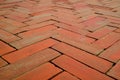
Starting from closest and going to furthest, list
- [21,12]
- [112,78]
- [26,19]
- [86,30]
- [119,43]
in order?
[112,78] → [119,43] → [86,30] → [26,19] → [21,12]

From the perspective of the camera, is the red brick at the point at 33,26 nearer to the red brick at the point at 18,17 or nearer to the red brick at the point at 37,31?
the red brick at the point at 37,31

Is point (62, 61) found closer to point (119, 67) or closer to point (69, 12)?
point (119, 67)

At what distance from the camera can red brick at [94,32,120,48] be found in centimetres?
128

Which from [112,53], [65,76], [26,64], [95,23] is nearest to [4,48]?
[26,64]

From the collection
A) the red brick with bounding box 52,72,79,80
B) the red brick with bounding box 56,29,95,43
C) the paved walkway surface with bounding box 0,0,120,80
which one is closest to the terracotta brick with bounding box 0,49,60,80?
the paved walkway surface with bounding box 0,0,120,80

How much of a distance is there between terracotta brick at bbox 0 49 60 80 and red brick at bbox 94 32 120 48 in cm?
39

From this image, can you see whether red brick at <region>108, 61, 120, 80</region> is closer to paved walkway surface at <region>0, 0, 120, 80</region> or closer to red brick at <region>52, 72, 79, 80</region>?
paved walkway surface at <region>0, 0, 120, 80</region>

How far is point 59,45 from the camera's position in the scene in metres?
1.26

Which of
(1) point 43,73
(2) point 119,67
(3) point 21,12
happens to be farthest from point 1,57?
(3) point 21,12

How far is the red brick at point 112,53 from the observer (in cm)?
110

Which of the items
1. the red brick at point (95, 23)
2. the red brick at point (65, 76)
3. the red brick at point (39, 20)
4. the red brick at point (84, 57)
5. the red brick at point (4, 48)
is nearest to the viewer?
the red brick at point (65, 76)

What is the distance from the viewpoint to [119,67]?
1.01 meters

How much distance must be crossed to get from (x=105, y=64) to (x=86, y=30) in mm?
559

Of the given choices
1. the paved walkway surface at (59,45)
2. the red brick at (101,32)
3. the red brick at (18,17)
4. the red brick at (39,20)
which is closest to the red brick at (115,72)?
the paved walkway surface at (59,45)
